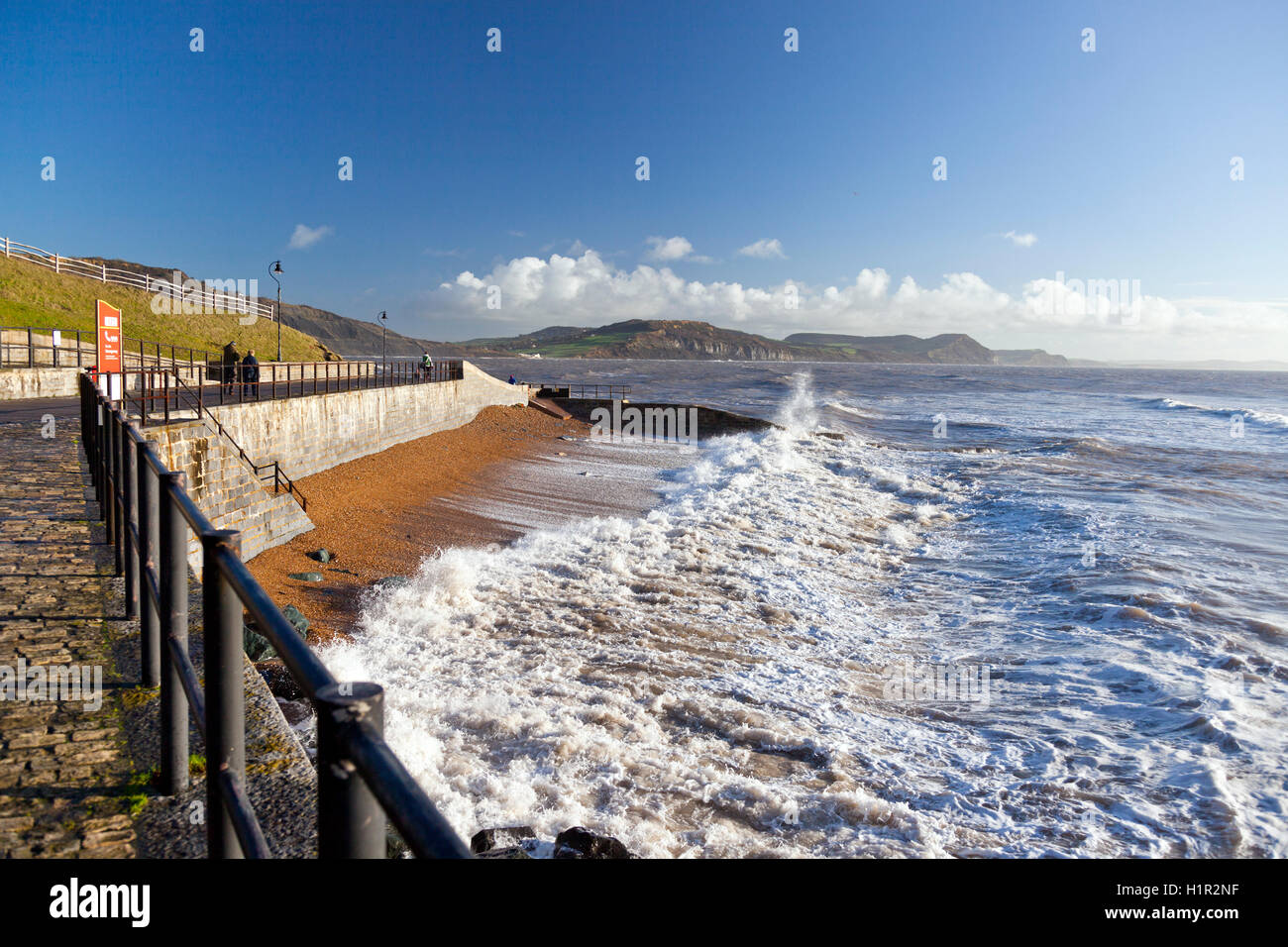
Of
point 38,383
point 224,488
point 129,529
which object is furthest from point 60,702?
point 38,383

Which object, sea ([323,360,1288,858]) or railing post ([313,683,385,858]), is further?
sea ([323,360,1288,858])

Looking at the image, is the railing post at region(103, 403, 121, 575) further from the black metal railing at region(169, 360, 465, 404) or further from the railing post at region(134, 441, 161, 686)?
the black metal railing at region(169, 360, 465, 404)

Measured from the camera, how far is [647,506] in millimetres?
20641

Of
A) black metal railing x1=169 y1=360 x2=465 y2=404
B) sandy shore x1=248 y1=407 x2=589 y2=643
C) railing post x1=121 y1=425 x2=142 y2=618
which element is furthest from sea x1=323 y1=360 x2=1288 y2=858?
black metal railing x1=169 y1=360 x2=465 y2=404

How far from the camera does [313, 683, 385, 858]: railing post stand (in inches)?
40.9

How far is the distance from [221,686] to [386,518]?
614 inches

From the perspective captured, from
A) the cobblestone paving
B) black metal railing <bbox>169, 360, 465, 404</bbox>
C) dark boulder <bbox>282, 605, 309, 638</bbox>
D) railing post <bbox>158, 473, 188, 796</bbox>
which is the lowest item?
dark boulder <bbox>282, 605, 309, 638</bbox>

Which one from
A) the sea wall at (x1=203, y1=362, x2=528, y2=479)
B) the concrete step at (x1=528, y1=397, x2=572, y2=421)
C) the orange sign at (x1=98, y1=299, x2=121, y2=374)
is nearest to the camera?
the orange sign at (x1=98, y1=299, x2=121, y2=374)

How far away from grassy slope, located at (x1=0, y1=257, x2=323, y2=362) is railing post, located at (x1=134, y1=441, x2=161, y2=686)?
102 feet

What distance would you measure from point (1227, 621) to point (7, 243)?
150ft

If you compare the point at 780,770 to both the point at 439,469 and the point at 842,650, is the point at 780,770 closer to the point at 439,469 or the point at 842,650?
the point at 842,650

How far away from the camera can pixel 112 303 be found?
3894 centimetres

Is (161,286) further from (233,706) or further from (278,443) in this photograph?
(233,706)

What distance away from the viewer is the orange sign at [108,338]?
39.5 feet
